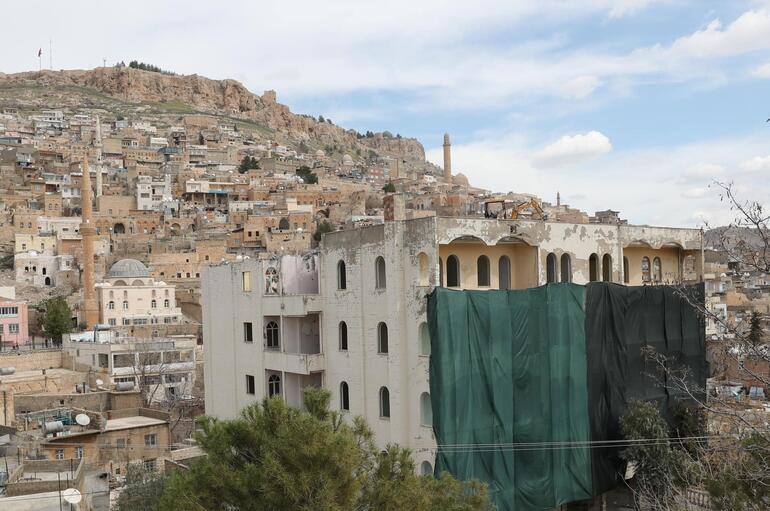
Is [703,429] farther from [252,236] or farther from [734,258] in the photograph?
[252,236]

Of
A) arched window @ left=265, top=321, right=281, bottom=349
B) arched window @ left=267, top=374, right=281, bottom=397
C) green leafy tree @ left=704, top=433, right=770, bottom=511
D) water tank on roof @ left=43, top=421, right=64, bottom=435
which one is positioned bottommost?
water tank on roof @ left=43, top=421, right=64, bottom=435

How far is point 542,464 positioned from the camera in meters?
19.3

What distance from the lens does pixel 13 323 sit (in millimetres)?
51156

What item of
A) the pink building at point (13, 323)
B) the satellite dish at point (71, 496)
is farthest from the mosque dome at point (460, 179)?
the satellite dish at point (71, 496)

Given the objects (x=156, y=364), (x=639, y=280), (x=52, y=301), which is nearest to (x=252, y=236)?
(x=52, y=301)

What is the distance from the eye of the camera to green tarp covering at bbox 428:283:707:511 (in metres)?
18.0

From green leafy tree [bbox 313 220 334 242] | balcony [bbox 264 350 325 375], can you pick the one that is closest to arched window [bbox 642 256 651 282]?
balcony [bbox 264 350 325 375]

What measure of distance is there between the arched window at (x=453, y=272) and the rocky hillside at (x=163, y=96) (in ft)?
412

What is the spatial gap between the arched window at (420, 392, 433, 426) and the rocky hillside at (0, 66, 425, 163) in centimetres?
12700

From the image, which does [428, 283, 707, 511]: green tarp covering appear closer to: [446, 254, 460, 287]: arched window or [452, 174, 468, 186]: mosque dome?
[446, 254, 460, 287]: arched window

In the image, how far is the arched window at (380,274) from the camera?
19812 millimetres

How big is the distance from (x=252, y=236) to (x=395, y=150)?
10417cm

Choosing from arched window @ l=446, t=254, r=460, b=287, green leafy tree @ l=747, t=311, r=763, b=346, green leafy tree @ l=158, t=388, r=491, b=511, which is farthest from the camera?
arched window @ l=446, t=254, r=460, b=287

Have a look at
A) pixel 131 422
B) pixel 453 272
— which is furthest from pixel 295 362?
pixel 131 422
